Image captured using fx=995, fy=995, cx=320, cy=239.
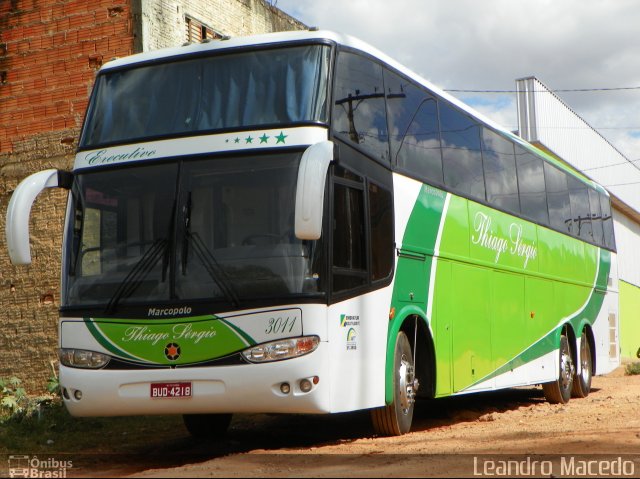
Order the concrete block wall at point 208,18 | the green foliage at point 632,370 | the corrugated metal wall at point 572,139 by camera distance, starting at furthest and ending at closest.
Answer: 1. the corrugated metal wall at point 572,139
2. the green foliage at point 632,370
3. the concrete block wall at point 208,18

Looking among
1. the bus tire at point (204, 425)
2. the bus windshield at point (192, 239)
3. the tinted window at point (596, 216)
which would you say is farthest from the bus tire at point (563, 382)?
the bus windshield at point (192, 239)

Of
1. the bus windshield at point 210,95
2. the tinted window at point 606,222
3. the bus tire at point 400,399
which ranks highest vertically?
the tinted window at point 606,222

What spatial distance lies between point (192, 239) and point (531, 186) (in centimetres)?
793

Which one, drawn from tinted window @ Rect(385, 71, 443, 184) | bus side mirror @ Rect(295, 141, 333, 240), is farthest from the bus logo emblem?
tinted window @ Rect(385, 71, 443, 184)

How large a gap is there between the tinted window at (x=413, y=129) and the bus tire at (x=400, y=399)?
1.91m

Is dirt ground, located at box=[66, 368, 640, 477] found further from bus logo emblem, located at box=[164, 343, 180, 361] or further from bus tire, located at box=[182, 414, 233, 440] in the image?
bus logo emblem, located at box=[164, 343, 180, 361]

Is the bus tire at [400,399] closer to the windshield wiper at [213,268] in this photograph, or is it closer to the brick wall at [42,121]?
the windshield wiper at [213,268]

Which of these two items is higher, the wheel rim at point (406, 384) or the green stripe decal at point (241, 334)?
the green stripe decal at point (241, 334)

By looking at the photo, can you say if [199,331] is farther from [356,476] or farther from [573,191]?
[573,191]

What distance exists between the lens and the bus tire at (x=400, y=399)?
32.5ft

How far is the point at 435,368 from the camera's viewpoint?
10828 mm

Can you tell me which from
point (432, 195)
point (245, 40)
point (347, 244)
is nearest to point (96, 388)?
point (347, 244)

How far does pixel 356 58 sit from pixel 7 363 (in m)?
10.0

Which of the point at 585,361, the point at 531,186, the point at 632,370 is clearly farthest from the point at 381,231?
the point at 632,370
